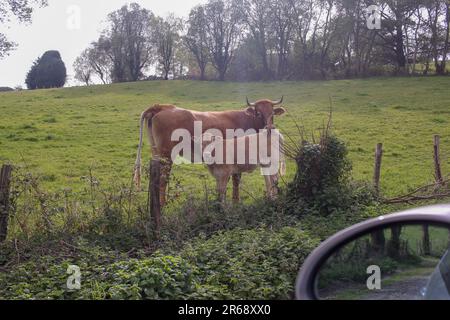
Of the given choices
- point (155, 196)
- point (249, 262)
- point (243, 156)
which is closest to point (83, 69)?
point (243, 156)

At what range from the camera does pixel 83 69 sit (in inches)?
2357

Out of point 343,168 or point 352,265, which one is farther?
point 343,168

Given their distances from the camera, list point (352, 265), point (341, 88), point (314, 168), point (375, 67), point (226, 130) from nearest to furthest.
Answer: point (352, 265), point (314, 168), point (226, 130), point (341, 88), point (375, 67)

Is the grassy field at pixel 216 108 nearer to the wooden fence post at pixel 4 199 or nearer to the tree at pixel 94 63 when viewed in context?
the wooden fence post at pixel 4 199

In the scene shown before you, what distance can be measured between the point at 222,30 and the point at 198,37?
8.08 feet

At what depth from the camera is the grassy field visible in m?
13.7

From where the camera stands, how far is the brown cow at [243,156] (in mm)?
9516

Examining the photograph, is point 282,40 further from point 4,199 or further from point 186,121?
point 4,199

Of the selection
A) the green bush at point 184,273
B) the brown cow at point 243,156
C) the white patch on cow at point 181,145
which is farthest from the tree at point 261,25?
the green bush at point 184,273
